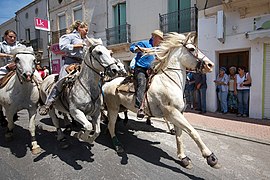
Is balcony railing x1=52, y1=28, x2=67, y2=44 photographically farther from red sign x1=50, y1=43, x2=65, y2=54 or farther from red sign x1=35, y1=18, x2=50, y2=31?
red sign x1=35, y1=18, x2=50, y2=31

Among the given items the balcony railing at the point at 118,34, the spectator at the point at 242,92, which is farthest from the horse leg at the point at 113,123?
the balcony railing at the point at 118,34

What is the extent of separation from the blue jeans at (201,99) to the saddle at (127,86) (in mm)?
4545

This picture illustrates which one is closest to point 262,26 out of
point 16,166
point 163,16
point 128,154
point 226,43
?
point 226,43

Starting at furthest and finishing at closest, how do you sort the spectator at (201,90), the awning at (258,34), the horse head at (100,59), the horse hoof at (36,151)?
the spectator at (201,90) < the awning at (258,34) < the horse hoof at (36,151) < the horse head at (100,59)

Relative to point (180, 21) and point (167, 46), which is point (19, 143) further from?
point (180, 21)

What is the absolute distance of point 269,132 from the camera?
16.4ft

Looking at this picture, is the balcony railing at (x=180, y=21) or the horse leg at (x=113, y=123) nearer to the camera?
the horse leg at (x=113, y=123)

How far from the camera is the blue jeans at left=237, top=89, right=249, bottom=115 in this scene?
6.73m

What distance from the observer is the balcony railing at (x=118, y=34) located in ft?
35.4

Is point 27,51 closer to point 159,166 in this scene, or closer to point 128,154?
point 128,154

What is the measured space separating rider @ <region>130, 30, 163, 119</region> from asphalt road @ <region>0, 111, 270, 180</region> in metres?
0.91

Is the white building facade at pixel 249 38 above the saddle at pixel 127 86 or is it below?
above

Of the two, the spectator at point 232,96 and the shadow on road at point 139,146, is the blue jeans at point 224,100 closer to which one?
the spectator at point 232,96

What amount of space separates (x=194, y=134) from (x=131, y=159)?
125 centimetres
